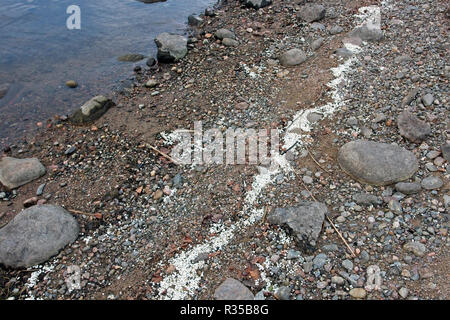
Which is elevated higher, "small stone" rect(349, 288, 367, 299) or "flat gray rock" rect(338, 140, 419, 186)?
"flat gray rock" rect(338, 140, 419, 186)

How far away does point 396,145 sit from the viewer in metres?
5.06

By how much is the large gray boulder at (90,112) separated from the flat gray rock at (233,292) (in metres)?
4.46

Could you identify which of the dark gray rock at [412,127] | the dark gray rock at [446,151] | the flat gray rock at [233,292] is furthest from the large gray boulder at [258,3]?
the flat gray rock at [233,292]

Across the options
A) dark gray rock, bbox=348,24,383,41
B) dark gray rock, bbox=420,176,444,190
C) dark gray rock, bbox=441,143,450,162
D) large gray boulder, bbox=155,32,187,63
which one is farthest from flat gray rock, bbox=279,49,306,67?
dark gray rock, bbox=420,176,444,190

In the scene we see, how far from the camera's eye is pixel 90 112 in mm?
6645

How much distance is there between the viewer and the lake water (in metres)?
7.36

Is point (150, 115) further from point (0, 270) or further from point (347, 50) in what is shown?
point (347, 50)

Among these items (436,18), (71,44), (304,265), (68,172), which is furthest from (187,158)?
(436,18)

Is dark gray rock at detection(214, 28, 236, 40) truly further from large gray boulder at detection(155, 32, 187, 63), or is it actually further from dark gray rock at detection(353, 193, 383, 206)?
dark gray rock at detection(353, 193, 383, 206)

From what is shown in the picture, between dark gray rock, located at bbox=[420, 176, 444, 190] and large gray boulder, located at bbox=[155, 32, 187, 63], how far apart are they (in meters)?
5.94

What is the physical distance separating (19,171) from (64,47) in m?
4.92

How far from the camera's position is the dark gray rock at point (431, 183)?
4.56 m

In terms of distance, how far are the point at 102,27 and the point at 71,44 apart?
1.17m

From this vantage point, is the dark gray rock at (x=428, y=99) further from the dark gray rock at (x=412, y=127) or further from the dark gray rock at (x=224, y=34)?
the dark gray rock at (x=224, y=34)
